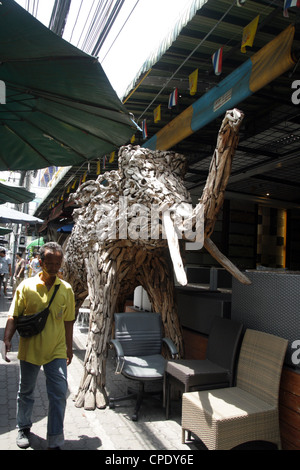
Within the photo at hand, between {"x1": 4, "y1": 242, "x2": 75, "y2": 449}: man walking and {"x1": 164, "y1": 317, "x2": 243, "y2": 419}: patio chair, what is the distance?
1.03 m

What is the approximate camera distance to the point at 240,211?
31.8 ft

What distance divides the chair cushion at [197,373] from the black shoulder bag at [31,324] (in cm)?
130

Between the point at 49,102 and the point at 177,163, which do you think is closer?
the point at 49,102

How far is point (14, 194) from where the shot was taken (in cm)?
631

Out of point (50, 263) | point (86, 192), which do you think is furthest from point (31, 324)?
point (86, 192)

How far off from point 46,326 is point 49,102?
5.82ft

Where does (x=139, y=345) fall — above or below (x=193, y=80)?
below

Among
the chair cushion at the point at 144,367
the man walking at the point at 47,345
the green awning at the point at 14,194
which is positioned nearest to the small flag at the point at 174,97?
the man walking at the point at 47,345

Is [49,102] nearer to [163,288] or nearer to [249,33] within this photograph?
[249,33]

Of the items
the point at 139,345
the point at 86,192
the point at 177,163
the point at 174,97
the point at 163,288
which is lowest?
the point at 139,345

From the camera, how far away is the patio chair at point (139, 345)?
3.84 m

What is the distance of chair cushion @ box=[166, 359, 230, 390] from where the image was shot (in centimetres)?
321

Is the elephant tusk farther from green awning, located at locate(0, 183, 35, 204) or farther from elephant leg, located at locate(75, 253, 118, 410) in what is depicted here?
green awning, located at locate(0, 183, 35, 204)

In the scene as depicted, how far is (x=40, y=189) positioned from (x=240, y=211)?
22.9 meters
